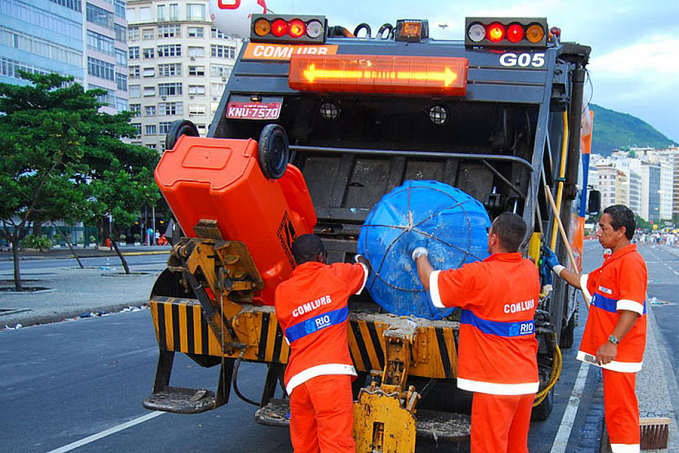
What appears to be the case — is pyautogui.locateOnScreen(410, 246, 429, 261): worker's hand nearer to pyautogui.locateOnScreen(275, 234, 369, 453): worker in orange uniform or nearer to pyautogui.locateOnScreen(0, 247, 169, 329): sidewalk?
pyautogui.locateOnScreen(275, 234, 369, 453): worker in orange uniform

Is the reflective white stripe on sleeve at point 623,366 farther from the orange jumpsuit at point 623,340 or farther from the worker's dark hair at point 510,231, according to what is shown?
the worker's dark hair at point 510,231

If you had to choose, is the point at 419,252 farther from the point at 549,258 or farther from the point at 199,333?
the point at 199,333

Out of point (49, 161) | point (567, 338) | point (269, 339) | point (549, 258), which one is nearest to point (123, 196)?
point (49, 161)

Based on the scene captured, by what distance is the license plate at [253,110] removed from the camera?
5116 millimetres

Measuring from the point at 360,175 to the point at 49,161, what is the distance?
1162 cm

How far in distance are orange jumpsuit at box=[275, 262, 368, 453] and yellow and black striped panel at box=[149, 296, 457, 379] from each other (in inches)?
15.1

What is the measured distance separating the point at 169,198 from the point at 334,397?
135 cm

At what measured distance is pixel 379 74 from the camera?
4.79m

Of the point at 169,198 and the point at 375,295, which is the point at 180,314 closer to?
the point at 169,198

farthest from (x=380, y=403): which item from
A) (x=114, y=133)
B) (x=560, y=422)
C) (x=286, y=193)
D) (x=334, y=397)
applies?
(x=114, y=133)

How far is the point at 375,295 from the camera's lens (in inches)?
158

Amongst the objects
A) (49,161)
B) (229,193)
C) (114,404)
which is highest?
(49,161)

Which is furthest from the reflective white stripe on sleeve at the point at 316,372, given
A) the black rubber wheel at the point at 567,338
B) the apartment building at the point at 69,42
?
the apartment building at the point at 69,42

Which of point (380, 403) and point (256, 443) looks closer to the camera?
point (380, 403)
